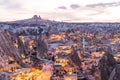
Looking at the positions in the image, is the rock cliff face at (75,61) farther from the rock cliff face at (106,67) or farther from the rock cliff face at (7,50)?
the rock cliff face at (106,67)

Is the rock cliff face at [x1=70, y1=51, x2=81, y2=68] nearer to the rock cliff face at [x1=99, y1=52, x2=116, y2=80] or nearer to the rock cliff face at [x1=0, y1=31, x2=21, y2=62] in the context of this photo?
the rock cliff face at [x1=0, y1=31, x2=21, y2=62]

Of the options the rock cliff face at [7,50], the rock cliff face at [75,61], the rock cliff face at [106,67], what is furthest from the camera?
the rock cliff face at [75,61]

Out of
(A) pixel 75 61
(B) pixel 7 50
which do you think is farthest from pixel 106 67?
(B) pixel 7 50

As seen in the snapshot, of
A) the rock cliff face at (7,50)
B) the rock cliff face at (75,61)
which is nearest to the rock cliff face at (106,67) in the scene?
the rock cliff face at (75,61)

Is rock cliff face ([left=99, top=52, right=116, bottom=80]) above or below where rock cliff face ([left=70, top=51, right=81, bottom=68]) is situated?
above

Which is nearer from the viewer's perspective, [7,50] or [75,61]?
[7,50]

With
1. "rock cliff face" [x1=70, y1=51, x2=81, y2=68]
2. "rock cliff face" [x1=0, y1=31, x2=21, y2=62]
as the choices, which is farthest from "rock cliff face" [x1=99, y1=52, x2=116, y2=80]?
"rock cliff face" [x1=0, y1=31, x2=21, y2=62]

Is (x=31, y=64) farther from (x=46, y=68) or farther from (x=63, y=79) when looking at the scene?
(x=63, y=79)

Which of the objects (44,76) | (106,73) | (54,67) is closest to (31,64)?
(54,67)

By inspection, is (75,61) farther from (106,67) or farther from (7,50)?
(106,67)

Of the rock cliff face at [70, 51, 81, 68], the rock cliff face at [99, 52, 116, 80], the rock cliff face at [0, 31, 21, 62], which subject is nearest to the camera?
the rock cliff face at [99, 52, 116, 80]

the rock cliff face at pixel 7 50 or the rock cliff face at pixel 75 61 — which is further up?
the rock cliff face at pixel 7 50
